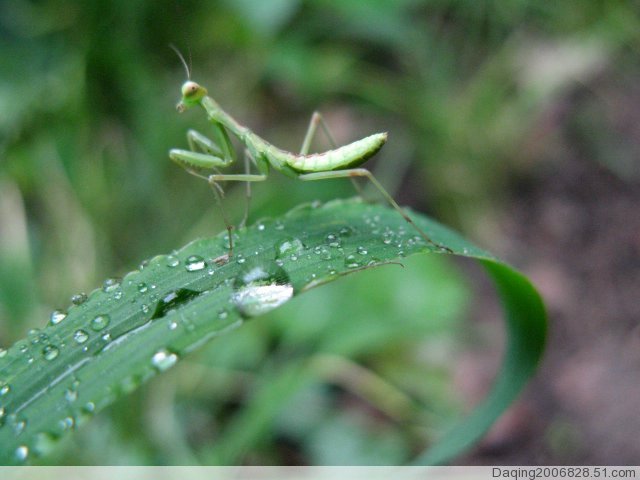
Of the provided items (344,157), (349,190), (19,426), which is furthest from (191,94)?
(349,190)

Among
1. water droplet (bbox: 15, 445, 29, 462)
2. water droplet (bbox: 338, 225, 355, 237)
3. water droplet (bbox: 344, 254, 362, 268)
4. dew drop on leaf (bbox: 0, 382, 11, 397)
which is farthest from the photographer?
water droplet (bbox: 338, 225, 355, 237)

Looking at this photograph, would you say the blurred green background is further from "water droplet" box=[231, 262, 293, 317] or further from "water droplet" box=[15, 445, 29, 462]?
"water droplet" box=[15, 445, 29, 462]

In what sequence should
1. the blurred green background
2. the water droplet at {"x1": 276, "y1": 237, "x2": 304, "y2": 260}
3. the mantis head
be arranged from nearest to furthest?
1. the water droplet at {"x1": 276, "y1": 237, "x2": 304, "y2": 260}
2. the mantis head
3. the blurred green background

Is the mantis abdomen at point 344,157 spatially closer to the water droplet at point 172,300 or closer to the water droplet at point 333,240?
the water droplet at point 333,240

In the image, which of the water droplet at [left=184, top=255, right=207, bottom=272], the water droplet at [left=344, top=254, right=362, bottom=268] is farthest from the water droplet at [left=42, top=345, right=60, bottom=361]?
the water droplet at [left=344, top=254, right=362, bottom=268]

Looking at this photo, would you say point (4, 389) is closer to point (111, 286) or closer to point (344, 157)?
point (111, 286)

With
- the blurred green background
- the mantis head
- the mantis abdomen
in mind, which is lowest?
the blurred green background

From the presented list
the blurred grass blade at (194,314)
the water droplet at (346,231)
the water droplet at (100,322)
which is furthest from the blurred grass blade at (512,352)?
the water droplet at (100,322)

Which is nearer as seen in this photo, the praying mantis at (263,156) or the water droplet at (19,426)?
the water droplet at (19,426)
